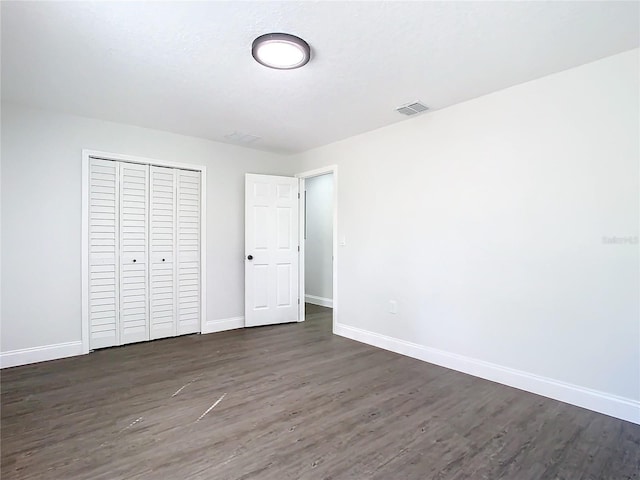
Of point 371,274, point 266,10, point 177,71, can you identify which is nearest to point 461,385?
point 371,274

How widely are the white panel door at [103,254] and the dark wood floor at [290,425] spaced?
0.48 meters

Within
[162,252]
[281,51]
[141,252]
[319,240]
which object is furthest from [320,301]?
[281,51]

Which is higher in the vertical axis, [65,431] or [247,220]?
[247,220]

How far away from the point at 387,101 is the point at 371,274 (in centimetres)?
192

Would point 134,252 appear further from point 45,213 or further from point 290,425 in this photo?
point 290,425

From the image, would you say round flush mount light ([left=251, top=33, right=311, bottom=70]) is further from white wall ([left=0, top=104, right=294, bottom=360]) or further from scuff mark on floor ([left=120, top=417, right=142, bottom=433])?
scuff mark on floor ([left=120, top=417, right=142, bottom=433])

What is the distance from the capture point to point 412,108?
133 inches

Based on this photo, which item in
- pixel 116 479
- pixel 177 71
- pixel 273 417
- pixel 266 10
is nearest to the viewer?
pixel 116 479

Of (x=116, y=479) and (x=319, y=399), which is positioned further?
(x=319, y=399)

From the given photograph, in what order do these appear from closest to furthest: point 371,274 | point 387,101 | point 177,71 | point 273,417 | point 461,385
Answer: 1. point 273,417
2. point 177,71
3. point 461,385
4. point 387,101
5. point 371,274

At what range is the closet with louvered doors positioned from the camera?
12.6 feet

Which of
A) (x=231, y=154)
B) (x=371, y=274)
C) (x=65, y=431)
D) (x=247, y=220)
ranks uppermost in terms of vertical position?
(x=231, y=154)

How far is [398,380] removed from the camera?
3.03 m

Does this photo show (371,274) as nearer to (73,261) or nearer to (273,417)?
(273,417)
